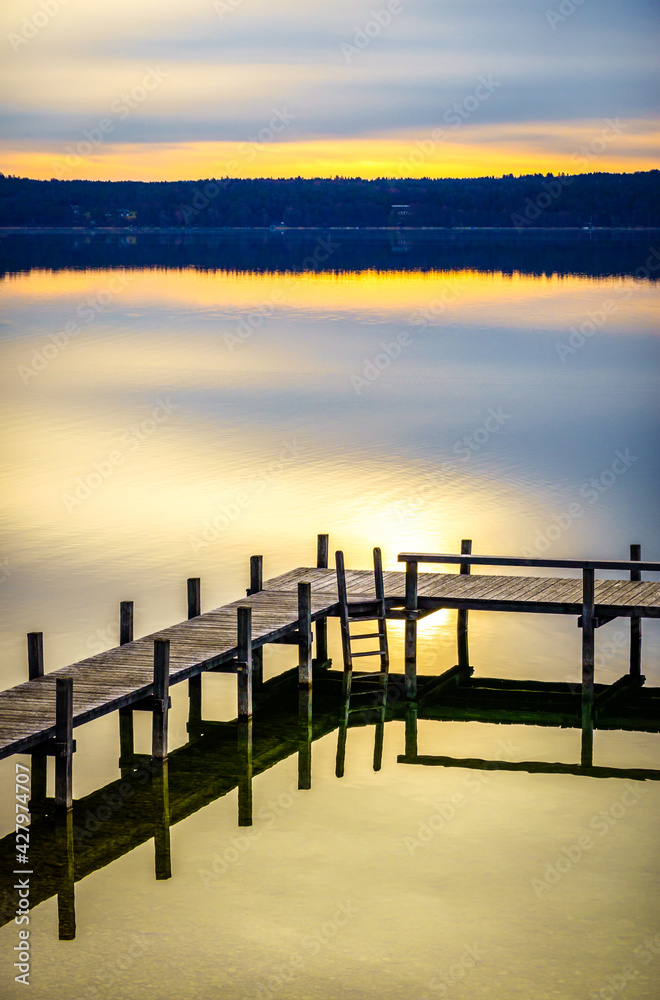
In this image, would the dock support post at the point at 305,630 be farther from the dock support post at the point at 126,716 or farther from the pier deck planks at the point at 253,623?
the dock support post at the point at 126,716

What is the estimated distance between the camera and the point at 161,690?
625 inches

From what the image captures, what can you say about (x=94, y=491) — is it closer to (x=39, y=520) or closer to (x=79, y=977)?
(x=39, y=520)

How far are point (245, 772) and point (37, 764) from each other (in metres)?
2.45

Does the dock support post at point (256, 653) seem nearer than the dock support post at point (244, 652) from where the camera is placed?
No

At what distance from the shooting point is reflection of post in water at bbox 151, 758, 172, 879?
14.5m

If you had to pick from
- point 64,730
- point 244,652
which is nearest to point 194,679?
point 244,652

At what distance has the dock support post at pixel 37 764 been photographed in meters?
15.9

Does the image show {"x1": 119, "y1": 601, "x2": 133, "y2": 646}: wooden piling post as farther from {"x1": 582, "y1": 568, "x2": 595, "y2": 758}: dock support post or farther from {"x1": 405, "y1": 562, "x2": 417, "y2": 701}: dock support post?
{"x1": 582, "y1": 568, "x2": 595, "y2": 758}: dock support post

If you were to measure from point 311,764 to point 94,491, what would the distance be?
17.6 meters

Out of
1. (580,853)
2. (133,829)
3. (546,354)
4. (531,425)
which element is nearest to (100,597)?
(133,829)

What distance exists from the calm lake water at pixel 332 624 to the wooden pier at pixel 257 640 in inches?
31.0

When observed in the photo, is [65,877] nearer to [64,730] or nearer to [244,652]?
[64,730]

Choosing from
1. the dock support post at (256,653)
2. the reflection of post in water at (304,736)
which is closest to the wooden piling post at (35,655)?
the reflection of post in water at (304,736)

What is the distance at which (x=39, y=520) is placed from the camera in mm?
30391
